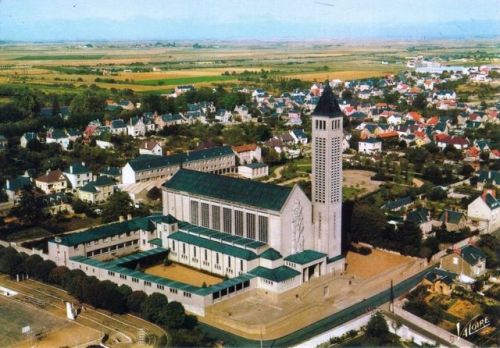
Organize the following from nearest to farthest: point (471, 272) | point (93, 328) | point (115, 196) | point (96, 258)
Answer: point (93, 328) < point (471, 272) < point (96, 258) < point (115, 196)

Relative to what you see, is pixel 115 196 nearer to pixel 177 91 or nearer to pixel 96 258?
pixel 96 258

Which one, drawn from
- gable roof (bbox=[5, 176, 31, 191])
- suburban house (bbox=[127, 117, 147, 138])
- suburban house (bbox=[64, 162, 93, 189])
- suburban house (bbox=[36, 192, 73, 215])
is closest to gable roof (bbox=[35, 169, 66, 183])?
suburban house (bbox=[64, 162, 93, 189])

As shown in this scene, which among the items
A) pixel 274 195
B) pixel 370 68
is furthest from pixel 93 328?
pixel 370 68

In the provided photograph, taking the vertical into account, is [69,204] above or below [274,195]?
below

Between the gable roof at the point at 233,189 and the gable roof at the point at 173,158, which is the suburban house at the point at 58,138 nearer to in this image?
the gable roof at the point at 173,158

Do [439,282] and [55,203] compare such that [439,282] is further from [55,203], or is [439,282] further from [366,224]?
[55,203]

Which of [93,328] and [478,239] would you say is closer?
[93,328]

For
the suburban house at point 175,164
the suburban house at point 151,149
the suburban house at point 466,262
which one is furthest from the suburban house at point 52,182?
the suburban house at point 466,262
